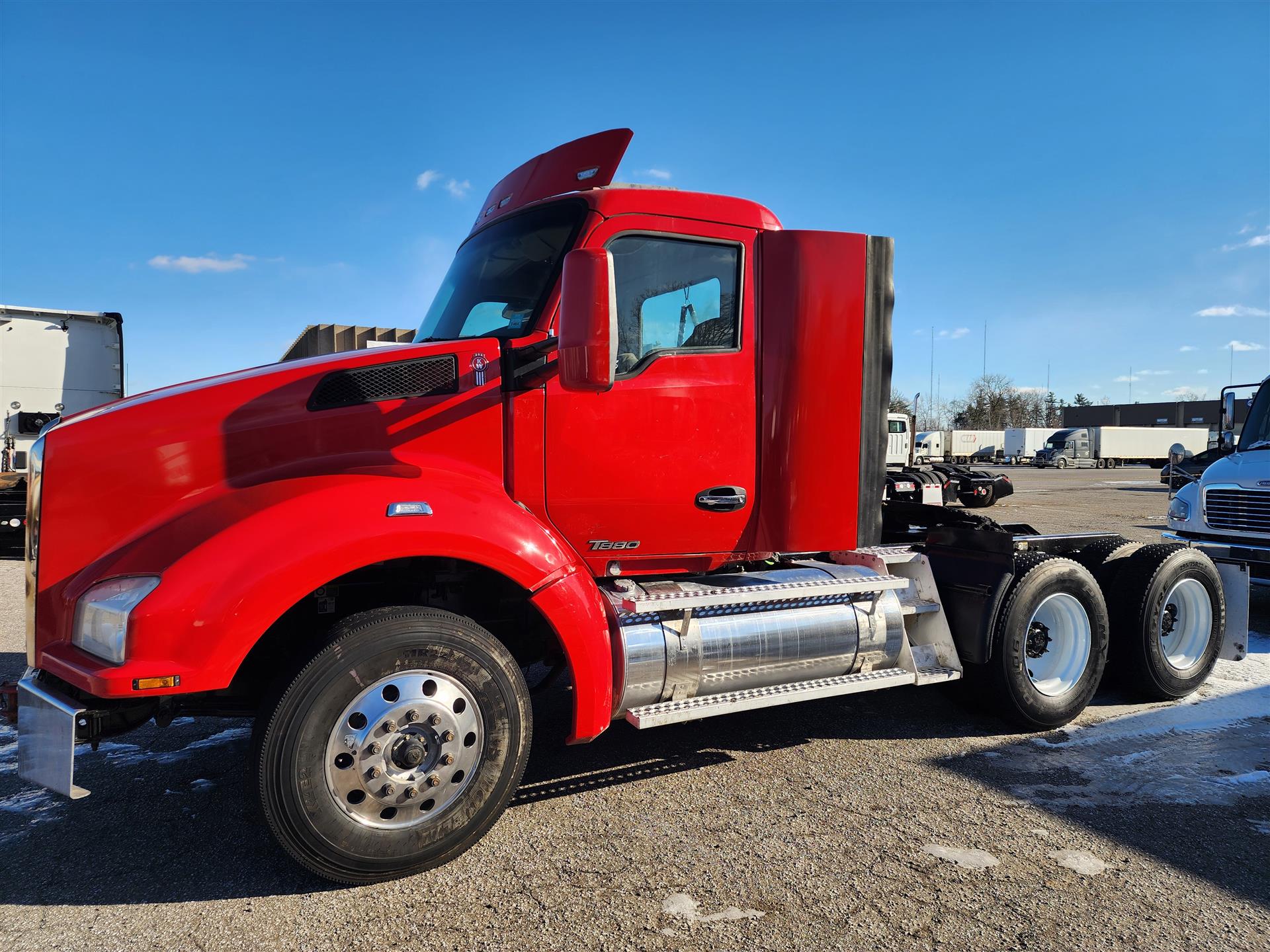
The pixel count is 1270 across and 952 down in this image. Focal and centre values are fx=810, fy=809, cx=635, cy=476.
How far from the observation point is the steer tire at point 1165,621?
5.21m

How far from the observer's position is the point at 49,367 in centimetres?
1200

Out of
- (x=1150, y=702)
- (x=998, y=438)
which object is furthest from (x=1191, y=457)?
(x=998, y=438)

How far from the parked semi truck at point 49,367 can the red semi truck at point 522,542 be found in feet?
34.8

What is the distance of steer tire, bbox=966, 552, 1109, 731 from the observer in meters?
4.57

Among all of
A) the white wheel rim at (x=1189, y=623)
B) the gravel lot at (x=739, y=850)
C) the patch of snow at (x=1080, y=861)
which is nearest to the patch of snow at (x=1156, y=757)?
the gravel lot at (x=739, y=850)

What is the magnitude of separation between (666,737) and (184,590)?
2.78m

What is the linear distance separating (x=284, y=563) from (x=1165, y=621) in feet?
18.2

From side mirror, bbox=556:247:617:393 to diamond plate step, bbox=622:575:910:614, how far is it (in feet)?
3.61

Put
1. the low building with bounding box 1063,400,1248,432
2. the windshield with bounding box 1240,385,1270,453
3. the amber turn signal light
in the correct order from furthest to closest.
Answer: the low building with bounding box 1063,400,1248,432 → the windshield with bounding box 1240,385,1270,453 → the amber turn signal light

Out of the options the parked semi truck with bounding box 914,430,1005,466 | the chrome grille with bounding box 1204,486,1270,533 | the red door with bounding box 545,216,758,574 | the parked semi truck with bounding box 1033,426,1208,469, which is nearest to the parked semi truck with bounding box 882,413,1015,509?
the red door with bounding box 545,216,758,574

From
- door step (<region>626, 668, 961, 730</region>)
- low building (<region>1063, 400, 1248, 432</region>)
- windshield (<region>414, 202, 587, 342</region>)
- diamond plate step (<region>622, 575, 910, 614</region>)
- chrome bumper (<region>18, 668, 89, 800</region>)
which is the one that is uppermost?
low building (<region>1063, 400, 1248, 432</region>)

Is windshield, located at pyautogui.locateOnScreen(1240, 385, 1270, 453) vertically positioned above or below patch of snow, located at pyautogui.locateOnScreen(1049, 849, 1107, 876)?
above

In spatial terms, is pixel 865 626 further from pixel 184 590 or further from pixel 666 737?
pixel 184 590

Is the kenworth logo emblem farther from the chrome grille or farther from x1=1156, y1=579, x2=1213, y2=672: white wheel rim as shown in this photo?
the chrome grille
